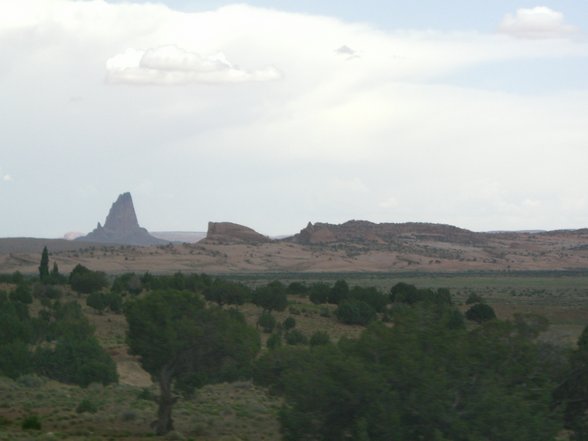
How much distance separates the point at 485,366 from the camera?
28703 mm

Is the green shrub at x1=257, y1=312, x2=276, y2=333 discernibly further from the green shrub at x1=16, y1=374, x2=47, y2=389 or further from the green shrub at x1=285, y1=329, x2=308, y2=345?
the green shrub at x1=16, y1=374, x2=47, y2=389

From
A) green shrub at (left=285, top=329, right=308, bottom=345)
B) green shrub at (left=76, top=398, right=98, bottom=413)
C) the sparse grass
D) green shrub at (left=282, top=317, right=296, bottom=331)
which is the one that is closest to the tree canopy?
the sparse grass

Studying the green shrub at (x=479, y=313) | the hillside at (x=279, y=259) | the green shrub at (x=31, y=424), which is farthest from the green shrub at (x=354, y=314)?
the hillside at (x=279, y=259)

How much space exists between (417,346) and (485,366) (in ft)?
6.48

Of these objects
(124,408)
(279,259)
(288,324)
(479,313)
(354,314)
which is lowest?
(124,408)

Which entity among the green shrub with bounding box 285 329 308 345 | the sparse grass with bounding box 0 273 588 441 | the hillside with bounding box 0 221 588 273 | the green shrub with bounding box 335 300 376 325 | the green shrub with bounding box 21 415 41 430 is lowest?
the sparse grass with bounding box 0 273 588 441

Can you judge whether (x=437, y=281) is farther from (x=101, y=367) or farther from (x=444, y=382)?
(x=444, y=382)

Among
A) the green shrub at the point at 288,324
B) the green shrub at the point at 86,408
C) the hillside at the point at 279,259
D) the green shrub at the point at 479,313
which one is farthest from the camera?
the hillside at the point at 279,259

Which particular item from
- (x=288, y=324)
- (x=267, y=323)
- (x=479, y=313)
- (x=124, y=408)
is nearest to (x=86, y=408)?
(x=124, y=408)

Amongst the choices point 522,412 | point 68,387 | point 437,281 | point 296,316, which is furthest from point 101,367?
point 437,281

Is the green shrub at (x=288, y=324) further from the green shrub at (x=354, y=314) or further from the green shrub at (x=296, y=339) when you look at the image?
the green shrub at (x=296, y=339)

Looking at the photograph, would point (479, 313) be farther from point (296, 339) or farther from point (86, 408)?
point (86, 408)

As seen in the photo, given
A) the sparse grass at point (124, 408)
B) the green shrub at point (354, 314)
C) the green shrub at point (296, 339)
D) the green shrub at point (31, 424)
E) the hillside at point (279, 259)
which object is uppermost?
the hillside at point (279, 259)

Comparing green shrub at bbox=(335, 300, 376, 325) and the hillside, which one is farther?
the hillside
